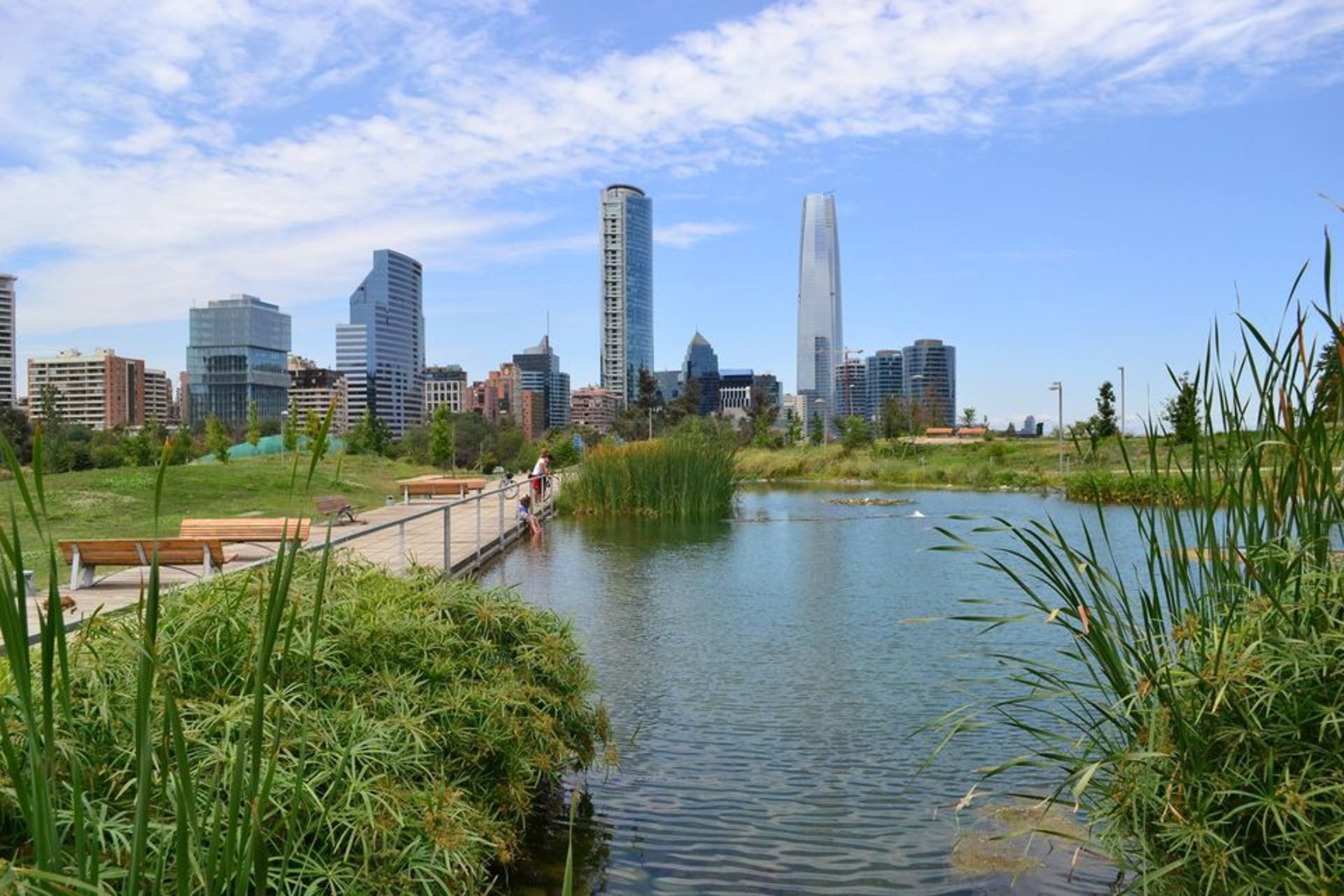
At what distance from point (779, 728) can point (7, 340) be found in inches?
1804

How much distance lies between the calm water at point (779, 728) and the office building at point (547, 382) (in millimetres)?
76047

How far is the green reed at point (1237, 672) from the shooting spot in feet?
9.07

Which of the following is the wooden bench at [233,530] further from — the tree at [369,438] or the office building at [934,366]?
the office building at [934,366]

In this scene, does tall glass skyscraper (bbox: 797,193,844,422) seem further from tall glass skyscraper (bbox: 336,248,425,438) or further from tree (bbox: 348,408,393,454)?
tree (bbox: 348,408,393,454)

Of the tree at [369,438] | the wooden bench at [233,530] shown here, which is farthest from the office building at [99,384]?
the wooden bench at [233,530]

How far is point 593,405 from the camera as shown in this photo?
309 feet

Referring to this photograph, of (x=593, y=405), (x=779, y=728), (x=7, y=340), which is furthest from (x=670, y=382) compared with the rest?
(x=779, y=728)

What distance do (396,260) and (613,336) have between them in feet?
198

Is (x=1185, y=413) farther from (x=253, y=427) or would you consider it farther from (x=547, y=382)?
(x=547, y=382)

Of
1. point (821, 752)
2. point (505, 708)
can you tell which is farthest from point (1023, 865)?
point (505, 708)

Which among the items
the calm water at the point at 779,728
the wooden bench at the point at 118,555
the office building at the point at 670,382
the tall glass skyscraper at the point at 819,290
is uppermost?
the tall glass skyscraper at the point at 819,290

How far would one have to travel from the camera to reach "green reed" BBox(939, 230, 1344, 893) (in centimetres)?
276

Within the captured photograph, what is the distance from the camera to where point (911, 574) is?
12672 millimetres

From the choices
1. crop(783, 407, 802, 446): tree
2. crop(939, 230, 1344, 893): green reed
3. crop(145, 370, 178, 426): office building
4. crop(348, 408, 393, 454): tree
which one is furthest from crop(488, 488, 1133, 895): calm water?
crop(145, 370, 178, 426): office building
